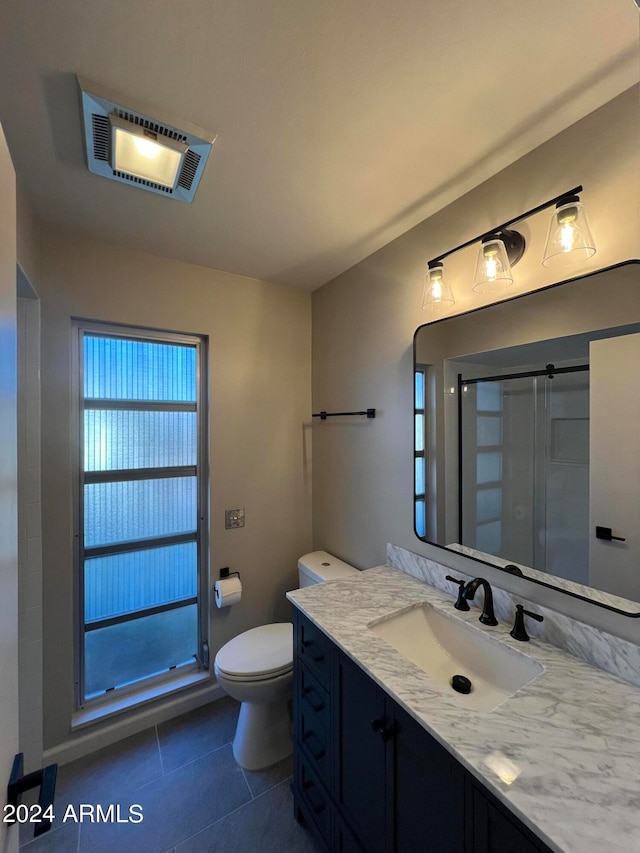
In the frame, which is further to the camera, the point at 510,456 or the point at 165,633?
the point at 165,633

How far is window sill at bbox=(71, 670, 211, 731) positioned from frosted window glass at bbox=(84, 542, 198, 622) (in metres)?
0.43

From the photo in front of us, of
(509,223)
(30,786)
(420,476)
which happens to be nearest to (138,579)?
(30,786)

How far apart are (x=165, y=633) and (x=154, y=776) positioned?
596mm

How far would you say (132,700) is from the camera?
1830 millimetres

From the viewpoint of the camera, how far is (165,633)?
1.99 m

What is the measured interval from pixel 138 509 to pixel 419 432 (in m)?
1.56

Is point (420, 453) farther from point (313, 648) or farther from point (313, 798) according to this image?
point (313, 798)

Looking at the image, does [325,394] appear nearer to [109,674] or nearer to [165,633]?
[165,633]

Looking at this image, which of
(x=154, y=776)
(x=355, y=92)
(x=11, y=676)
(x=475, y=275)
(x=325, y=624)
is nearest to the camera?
(x=11, y=676)

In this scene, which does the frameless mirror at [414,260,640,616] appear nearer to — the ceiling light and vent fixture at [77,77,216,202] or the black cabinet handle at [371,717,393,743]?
the black cabinet handle at [371,717,393,743]

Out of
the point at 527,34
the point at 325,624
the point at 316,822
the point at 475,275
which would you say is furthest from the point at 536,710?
the point at 527,34

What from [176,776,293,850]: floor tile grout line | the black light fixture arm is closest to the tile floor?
[176,776,293,850]: floor tile grout line

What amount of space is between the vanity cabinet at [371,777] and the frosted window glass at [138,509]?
100 centimetres

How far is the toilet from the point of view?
62.3 inches
